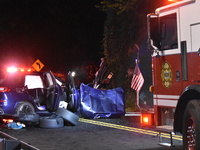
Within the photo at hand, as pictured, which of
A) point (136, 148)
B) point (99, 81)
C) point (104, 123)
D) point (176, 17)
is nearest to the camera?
point (176, 17)

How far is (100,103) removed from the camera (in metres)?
14.4

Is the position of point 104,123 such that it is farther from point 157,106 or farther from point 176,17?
point 176,17

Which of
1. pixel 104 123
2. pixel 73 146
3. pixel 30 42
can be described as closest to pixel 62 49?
pixel 30 42

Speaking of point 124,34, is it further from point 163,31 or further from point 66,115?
point 163,31

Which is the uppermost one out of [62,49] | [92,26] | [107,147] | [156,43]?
[92,26]

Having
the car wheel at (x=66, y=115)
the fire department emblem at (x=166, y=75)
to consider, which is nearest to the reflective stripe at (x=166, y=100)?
the fire department emblem at (x=166, y=75)

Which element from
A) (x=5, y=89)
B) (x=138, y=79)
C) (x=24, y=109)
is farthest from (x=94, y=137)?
(x=138, y=79)

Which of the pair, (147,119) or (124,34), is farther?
(124,34)

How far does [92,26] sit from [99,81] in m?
17.2

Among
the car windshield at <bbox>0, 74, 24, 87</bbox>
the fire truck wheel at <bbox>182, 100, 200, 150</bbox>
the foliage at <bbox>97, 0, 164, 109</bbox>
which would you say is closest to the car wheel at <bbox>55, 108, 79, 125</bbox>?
the car windshield at <bbox>0, 74, 24, 87</bbox>

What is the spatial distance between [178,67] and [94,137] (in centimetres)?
381

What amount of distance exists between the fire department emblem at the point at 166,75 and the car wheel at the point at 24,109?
19.3 ft

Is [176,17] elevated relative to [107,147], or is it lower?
elevated

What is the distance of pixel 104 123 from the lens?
13.0 meters
